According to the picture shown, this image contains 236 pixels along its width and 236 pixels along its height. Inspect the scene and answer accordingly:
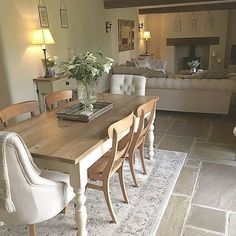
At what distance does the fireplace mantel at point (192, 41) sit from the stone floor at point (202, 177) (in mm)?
5416

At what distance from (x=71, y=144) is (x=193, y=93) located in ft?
11.3

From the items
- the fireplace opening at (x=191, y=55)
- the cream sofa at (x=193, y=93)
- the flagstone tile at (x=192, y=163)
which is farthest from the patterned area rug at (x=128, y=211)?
the fireplace opening at (x=191, y=55)

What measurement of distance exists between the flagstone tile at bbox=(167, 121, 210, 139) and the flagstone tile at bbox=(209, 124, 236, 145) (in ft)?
0.40

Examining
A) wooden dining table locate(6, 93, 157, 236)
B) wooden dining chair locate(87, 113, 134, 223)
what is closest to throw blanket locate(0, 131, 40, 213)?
wooden dining table locate(6, 93, 157, 236)

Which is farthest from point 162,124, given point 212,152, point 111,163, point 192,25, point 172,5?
point 192,25

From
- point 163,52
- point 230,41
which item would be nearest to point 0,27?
point 163,52

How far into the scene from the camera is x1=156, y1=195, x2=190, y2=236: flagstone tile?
6.75ft

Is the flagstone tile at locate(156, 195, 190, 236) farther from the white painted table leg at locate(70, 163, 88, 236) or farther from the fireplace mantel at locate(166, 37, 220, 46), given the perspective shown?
the fireplace mantel at locate(166, 37, 220, 46)

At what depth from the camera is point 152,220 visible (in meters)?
2.17

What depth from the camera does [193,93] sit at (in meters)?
4.77

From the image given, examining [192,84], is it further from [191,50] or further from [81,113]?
[191,50]

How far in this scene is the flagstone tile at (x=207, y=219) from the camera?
2.10 metres

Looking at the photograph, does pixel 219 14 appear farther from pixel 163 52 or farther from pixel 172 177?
pixel 172 177

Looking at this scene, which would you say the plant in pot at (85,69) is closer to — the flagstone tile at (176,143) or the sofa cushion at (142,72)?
the flagstone tile at (176,143)
